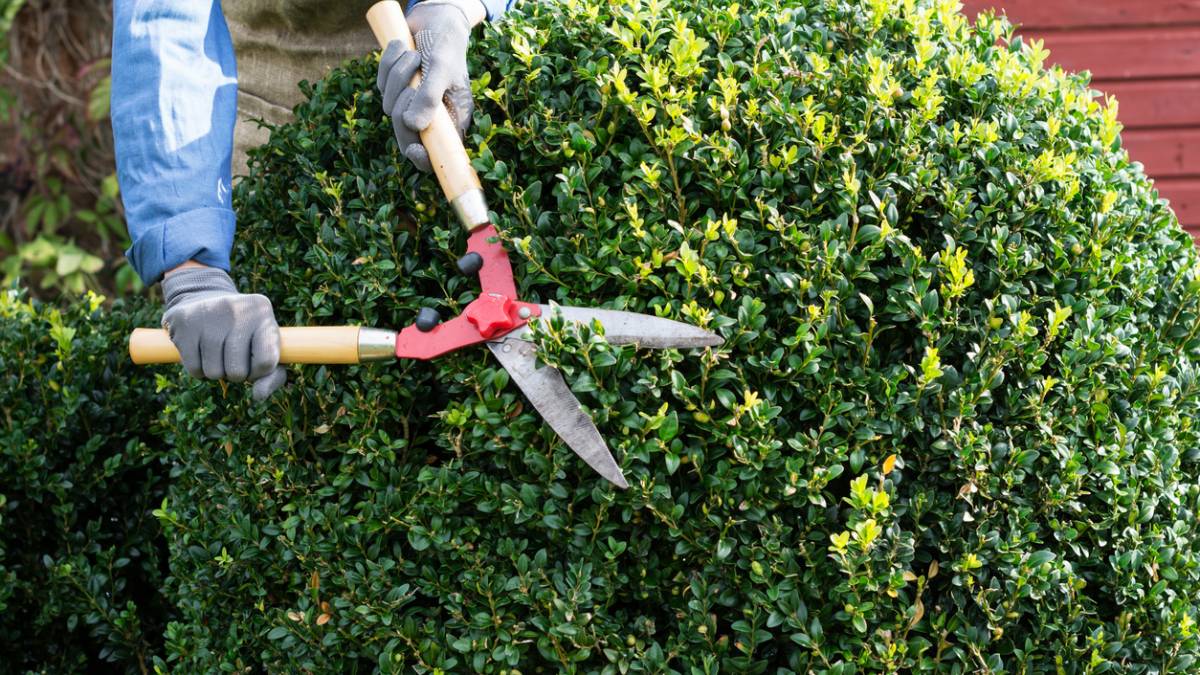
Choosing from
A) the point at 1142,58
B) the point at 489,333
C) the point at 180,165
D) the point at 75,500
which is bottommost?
the point at 75,500

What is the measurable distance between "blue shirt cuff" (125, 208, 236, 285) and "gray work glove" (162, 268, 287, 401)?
10cm

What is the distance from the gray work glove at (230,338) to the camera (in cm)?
202

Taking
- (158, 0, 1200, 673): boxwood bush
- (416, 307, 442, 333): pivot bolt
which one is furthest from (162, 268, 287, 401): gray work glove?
(416, 307, 442, 333): pivot bolt

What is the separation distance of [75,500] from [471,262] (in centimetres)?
157

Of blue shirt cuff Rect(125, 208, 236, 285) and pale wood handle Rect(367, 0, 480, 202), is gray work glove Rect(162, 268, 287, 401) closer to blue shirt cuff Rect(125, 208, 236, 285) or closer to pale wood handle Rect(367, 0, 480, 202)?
blue shirt cuff Rect(125, 208, 236, 285)

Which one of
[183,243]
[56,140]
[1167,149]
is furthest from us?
[56,140]

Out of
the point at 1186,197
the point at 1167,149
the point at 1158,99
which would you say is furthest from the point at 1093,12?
→ the point at 1186,197

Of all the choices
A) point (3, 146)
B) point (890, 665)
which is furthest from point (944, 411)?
point (3, 146)

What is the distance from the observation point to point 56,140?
20.2 ft

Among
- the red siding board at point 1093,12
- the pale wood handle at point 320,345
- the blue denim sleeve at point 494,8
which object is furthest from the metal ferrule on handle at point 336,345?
the red siding board at point 1093,12

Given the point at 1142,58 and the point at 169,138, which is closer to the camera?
the point at 169,138

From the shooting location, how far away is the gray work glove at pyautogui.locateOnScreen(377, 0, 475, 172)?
202cm

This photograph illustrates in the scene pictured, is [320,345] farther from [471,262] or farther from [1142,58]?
[1142,58]

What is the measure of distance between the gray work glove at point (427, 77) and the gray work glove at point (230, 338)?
0.40 meters
